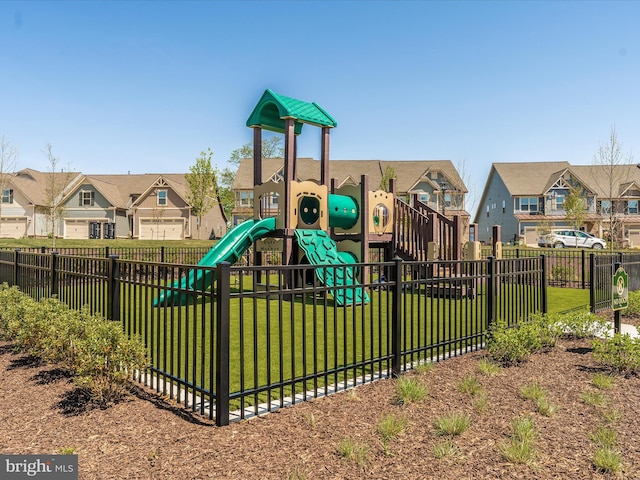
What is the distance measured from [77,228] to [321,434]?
165 feet

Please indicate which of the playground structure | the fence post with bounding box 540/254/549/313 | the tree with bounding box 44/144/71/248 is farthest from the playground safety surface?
the tree with bounding box 44/144/71/248

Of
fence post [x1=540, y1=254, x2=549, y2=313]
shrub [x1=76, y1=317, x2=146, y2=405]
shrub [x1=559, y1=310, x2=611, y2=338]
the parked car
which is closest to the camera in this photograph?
shrub [x1=76, y1=317, x2=146, y2=405]

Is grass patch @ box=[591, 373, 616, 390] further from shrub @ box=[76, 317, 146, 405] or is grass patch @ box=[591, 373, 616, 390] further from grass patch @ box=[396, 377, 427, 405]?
shrub @ box=[76, 317, 146, 405]

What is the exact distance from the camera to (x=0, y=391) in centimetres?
525

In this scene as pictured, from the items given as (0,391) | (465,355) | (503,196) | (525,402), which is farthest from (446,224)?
(503,196)

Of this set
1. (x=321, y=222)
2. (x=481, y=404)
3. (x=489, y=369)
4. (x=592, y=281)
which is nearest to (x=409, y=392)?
(x=481, y=404)

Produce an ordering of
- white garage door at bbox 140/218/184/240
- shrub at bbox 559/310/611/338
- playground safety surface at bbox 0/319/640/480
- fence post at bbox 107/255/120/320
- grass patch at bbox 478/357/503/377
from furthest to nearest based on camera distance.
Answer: white garage door at bbox 140/218/184/240
shrub at bbox 559/310/611/338
fence post at bbox 107/255/120/320
grass patch at bbox 478/357/503/377
playground safety surface at bbox 0/319/640/480

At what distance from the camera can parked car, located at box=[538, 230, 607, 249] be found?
124ft

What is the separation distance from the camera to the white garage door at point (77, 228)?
1847 inches

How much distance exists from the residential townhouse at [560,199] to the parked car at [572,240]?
3.71m

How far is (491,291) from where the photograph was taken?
24.3 ft

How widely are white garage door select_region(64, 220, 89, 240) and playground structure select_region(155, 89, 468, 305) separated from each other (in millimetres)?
38491

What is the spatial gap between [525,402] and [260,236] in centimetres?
1001

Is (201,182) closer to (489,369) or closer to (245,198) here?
(245,198)
